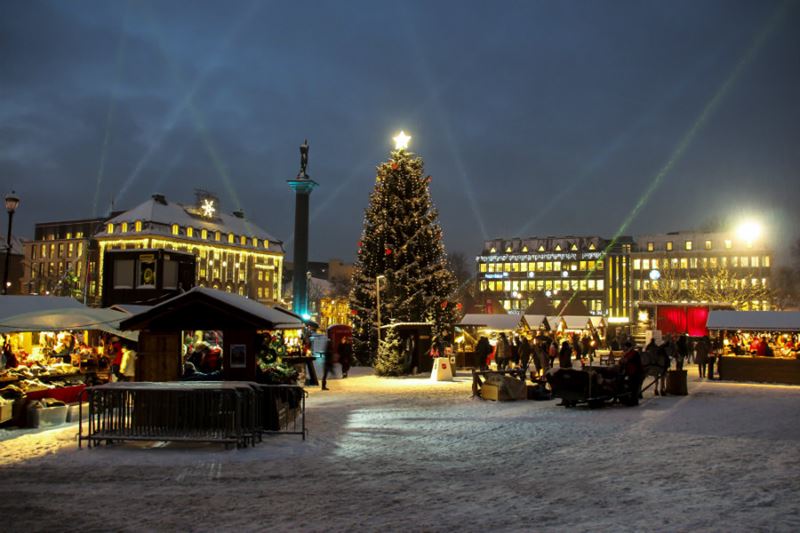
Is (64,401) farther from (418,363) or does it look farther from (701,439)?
(418,363)

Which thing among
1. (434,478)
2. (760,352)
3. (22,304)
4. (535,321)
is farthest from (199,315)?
(535,321)

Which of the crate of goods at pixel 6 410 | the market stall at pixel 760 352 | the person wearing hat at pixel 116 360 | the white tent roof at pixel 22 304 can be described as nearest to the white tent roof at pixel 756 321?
the market stall at pixel 760 352

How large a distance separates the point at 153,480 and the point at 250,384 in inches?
116

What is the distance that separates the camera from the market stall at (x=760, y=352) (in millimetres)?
26500

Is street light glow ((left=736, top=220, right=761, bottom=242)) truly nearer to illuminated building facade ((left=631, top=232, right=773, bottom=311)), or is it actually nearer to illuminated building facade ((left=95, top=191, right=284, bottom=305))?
illuminated building facade ((left=631, top=232, right=773, bottom=311))

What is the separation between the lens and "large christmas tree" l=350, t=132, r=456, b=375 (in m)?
34.2

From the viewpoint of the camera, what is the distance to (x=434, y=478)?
392 inches

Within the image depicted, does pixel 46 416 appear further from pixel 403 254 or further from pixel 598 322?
pixel 598 322

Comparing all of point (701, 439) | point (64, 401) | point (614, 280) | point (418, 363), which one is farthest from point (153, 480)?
point (614, 280)

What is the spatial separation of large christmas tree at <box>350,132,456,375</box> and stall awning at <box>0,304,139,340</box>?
15147 millimetres

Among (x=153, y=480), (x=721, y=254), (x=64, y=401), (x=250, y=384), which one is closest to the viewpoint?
(x=153, y=480)

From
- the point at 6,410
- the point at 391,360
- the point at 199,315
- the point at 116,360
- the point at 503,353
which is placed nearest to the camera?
the point at 6,410

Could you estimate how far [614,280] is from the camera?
416ft

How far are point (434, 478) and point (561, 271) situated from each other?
127411 millimetres
